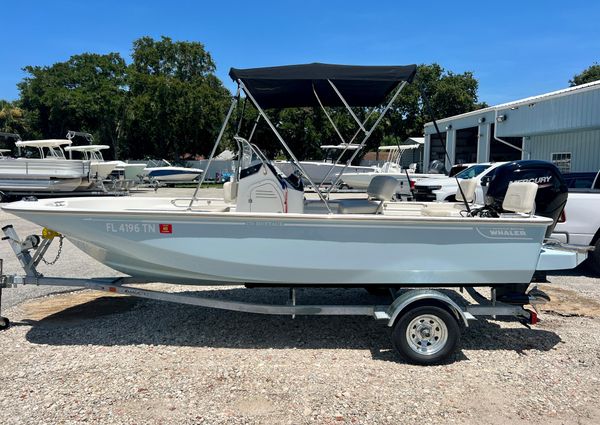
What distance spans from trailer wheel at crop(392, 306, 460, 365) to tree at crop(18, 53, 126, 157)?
39.7m

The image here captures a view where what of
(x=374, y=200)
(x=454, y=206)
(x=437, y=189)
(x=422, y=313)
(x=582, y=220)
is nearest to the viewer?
(x=422, y=313)

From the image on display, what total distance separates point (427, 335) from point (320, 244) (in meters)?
1.25

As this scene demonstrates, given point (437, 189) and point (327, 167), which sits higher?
point (327, 167)

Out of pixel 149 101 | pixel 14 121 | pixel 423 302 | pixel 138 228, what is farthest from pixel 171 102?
pixel 423 302

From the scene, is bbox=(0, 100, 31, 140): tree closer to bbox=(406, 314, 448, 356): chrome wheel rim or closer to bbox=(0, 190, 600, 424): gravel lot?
bbox=(0, 190, 600, 424): gravel lot

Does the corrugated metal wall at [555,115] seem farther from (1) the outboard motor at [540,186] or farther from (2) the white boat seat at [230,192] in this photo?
(2) the white boat seat at [230,192]

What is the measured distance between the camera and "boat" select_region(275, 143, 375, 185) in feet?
19.2

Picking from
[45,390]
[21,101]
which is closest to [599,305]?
[45,390]

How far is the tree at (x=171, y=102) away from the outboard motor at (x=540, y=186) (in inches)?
1263

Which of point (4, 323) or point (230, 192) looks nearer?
point (4, 323)

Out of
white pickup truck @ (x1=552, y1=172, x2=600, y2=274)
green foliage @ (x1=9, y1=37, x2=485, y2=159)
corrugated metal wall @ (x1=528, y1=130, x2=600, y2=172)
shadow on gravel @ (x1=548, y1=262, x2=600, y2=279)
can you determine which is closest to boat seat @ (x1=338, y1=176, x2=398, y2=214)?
white pickup truck @ (x1=552, y1=172, x2=600, y2=274)

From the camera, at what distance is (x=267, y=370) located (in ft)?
13.3

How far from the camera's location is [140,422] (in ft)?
10.5

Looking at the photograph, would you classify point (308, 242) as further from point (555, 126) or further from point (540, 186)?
point (555, 126)
